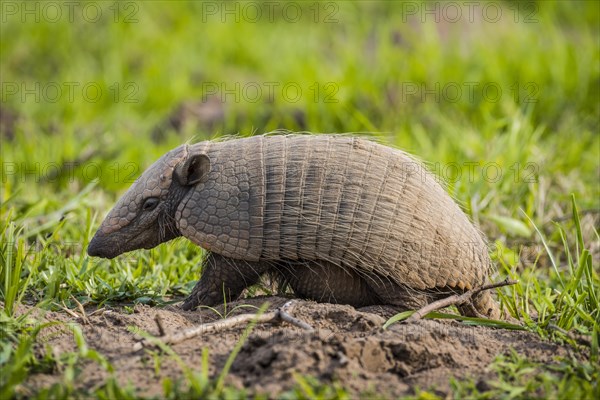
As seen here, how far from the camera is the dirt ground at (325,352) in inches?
127

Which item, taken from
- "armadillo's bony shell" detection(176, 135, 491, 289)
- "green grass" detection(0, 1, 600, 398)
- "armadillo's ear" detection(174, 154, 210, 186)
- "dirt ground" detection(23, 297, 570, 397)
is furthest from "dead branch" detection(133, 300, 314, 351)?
"armadillo's ear" detection(174, 154, 210, 186)

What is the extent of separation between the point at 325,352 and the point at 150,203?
4.77 feet

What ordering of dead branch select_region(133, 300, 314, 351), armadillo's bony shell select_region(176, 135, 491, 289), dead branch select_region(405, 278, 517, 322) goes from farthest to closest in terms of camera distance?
armadillo's bony shell select_region(176, 135, 491, 289) < dead branch select_region(405, 278, 517, 322) < dead branch select_region(133, 300, 314, 351)

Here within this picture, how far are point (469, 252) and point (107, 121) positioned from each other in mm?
5558

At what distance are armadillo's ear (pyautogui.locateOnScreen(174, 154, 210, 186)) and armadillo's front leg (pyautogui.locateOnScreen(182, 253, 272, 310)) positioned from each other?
16.1 inches

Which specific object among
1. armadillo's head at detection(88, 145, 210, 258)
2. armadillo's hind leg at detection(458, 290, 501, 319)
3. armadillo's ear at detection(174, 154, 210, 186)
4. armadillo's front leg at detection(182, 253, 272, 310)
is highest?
armadillo's ear at detection(174, 154, 210, 186)

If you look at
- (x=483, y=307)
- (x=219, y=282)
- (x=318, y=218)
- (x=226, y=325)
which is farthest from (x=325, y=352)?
(x=483, y=307)

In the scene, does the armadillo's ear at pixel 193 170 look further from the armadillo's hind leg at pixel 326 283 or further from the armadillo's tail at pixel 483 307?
the armadillo's tail at pixel 483 307

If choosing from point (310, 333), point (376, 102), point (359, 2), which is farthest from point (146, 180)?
point (359, 2)

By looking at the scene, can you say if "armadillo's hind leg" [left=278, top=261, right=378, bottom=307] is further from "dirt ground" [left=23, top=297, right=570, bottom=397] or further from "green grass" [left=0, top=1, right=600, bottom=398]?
"green grass" [left=0, top=1, right=600, bottom=398]

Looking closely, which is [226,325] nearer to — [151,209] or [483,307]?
[151,209]

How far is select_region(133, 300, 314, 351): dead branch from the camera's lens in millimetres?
3445

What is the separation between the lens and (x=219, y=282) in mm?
4344

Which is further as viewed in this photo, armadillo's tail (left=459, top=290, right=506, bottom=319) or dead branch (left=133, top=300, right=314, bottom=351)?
armadillo's tail (left=459, top=290, right=506, bottom=319)
